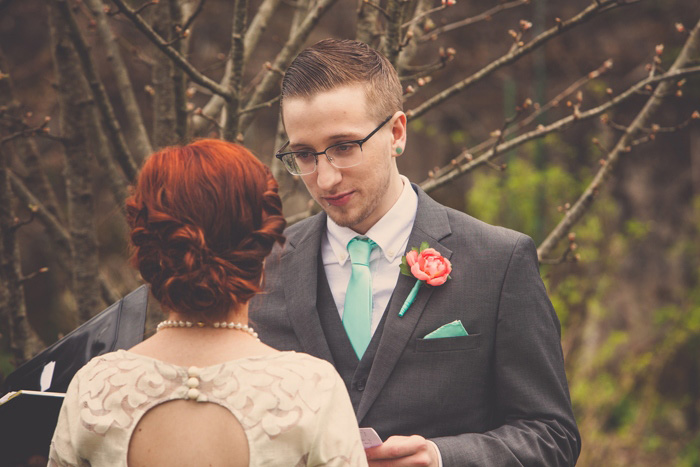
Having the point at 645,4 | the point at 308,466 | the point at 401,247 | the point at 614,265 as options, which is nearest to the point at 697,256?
the point at 614,265

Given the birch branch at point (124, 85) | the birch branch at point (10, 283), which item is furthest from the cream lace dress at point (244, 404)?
the birch branch at point (124, 85)

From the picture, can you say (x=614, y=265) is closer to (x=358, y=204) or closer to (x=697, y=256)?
(x=697, y=256)

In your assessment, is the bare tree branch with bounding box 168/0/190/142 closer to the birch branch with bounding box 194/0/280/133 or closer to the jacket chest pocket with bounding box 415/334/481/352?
the birch branch with bounding box 194/0/280/133

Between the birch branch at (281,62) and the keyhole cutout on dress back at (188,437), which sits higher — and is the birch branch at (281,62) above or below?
above

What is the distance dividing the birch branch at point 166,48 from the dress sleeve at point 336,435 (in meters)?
1.35

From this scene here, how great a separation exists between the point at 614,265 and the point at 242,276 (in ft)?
16.7

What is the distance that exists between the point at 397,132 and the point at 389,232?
34 cm

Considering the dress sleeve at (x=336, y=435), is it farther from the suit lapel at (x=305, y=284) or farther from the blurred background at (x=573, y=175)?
the blurred background at (x=573, y=175)

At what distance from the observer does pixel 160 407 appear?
5.42ft

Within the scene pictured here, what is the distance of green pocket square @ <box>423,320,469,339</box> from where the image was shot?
229 centimetres

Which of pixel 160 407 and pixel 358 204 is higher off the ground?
pixel 358 204

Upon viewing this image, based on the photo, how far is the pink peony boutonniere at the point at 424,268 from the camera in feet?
7.59

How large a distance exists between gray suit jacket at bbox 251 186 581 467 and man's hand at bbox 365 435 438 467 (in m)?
0.11

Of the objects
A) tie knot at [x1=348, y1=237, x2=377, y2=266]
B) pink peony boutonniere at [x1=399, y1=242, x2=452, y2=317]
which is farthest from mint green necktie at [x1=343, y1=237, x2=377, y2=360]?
pink peony boutonniere at [x1=399, y1=242, x2=452, y2=317]
